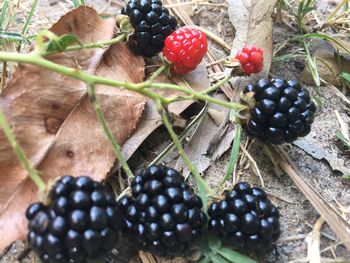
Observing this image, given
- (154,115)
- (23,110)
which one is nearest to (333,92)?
(154,115)

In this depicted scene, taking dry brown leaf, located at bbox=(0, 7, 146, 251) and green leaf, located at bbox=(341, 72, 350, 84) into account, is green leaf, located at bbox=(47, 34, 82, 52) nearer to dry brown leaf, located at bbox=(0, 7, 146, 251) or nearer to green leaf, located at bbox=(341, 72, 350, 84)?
dry brown leaf, located at bbox=(0, 7, 146, 251)

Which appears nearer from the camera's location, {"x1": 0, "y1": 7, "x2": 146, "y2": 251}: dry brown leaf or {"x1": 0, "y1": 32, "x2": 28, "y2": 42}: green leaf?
{"x1": 0, "y1": 7, "x2": 146, "y2": 251}: dry brown leaf

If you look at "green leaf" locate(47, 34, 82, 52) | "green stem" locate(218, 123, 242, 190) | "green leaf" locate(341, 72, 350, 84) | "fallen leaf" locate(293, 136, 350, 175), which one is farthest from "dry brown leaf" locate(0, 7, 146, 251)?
"green leaf" locate(341, 72, 350, 84)

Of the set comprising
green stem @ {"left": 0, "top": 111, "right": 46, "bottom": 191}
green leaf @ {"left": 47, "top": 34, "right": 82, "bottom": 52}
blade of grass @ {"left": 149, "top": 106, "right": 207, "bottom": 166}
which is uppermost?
green leaf @ {"left": 47, "top": 34, "right": 82, "bottom": 52}

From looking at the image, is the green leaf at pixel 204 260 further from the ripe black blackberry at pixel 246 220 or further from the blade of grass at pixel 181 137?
→ the blade of grass at pixel 181 137

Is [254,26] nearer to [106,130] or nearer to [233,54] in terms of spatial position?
[233,54]

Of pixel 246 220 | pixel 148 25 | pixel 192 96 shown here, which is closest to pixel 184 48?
pixel 148 25

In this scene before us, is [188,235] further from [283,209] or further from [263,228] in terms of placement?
[283,209]
